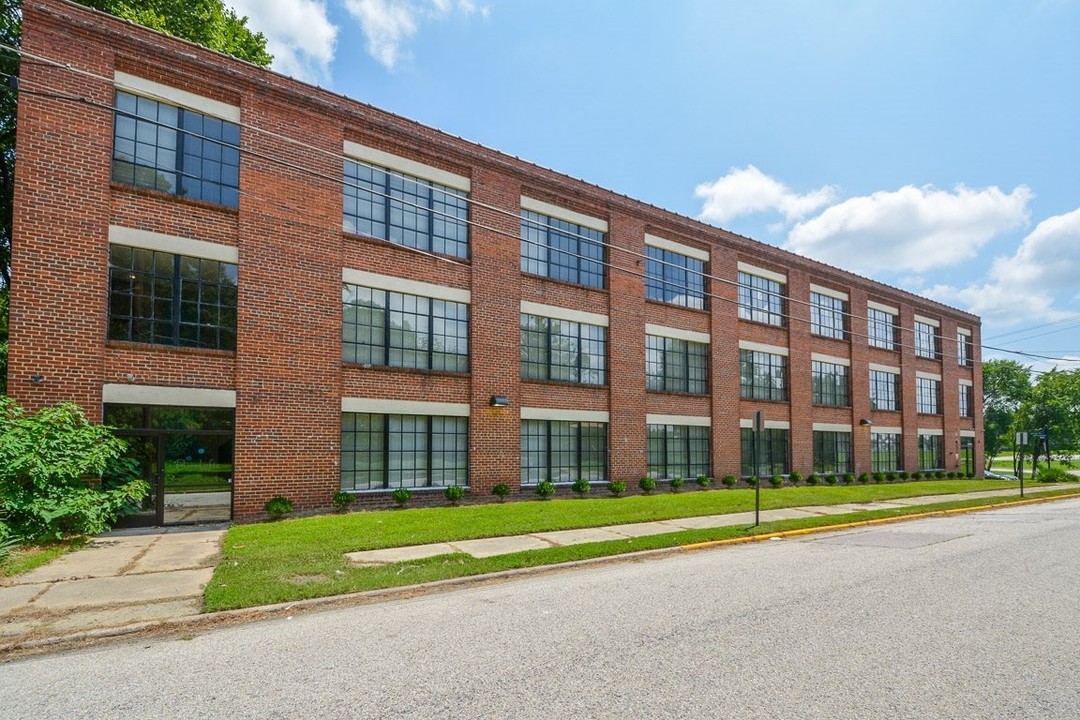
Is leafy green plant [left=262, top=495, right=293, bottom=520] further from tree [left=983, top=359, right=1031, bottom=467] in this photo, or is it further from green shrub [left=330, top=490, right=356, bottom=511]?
tree [left=983, top=359, right=1031, bottom=467]

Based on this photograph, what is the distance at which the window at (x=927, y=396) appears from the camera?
3441cm

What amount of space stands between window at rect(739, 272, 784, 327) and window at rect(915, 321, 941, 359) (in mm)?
11950

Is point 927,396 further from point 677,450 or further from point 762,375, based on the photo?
point 677,450

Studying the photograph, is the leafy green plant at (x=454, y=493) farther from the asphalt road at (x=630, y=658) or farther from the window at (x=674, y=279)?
the window at (x=674, y=279)

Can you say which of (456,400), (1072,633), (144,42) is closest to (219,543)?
(456,400)

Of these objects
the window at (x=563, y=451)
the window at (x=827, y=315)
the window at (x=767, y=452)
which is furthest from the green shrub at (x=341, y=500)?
the window at (x=827, y=315)

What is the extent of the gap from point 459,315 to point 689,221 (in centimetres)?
1085

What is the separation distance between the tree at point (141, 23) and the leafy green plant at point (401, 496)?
35.6 ft


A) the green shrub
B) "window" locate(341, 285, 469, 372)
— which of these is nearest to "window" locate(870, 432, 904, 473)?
"window" locate(341, 285, 469, 372)

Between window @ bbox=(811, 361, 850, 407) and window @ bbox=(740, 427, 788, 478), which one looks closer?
window @ bbox=(740, 427, 788, 478)

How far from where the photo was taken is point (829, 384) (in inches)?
1170

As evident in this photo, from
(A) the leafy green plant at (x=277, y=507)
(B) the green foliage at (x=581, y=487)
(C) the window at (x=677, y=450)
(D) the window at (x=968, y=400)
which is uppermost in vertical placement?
(D) the window at (x=968, y=400)

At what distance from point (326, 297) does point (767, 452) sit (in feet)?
62.1

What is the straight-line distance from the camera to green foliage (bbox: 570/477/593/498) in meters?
20.0
